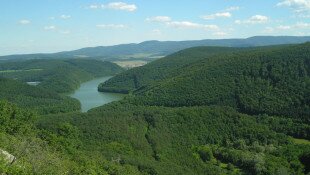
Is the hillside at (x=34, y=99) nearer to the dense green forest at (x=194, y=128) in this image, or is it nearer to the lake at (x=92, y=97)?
the dense green forest at (x=194, y=128)

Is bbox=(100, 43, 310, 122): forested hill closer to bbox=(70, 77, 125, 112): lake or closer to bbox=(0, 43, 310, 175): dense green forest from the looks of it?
bbox=(0, 43, 310, 175): dense green forest

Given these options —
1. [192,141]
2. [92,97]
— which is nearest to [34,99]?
[92,97]

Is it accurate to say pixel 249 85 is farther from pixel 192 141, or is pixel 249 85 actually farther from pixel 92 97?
pixel 92 97

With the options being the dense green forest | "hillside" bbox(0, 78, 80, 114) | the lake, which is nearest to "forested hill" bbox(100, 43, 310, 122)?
the dense green forest

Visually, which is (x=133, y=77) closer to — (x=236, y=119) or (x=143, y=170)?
(x=236, y=119)

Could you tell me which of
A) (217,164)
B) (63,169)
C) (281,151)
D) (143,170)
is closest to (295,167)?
(281,151)

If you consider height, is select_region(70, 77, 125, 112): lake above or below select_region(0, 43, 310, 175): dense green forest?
below
